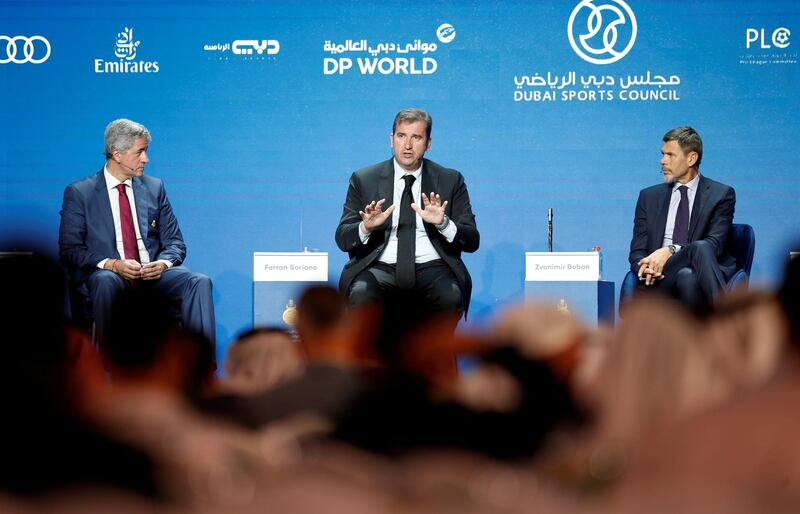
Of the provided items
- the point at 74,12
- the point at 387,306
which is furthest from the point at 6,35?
the point at 387,306

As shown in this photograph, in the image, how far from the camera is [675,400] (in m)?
0.30

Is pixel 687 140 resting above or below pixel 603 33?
below

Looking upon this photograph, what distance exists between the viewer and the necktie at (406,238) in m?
4.72

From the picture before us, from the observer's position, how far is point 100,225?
4.91m

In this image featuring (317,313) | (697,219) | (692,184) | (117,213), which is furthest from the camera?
(692,184)

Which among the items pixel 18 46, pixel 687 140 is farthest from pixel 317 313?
pixel 18 46

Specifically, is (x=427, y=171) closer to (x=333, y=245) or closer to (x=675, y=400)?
(x=333, y=245)

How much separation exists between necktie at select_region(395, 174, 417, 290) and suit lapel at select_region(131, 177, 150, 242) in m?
1.44

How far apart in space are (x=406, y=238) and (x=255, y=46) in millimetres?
2590

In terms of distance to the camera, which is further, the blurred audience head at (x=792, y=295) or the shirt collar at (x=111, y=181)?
the shirt collar at (x=111, y=181)

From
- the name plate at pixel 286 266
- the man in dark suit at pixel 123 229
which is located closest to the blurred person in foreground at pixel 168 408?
the man in dark suit at pixel 123 229

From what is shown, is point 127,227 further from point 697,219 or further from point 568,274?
point 697,219

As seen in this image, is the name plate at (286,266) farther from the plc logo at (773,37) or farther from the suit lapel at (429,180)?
the plc logo at (773,37)

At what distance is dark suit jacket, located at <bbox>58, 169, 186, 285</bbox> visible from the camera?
15.6ft
